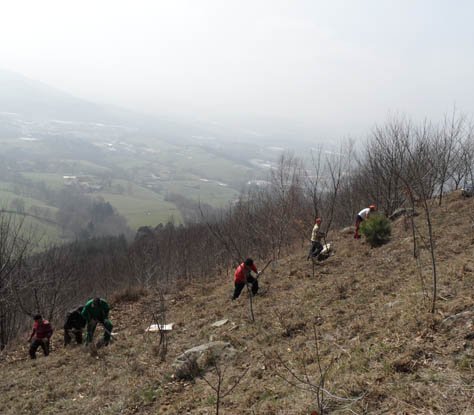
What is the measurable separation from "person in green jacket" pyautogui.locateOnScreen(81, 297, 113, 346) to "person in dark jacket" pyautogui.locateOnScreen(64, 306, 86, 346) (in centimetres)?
60

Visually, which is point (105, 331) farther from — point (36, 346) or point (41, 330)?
point (36, 346)

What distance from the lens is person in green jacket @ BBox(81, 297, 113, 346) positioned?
360 inches

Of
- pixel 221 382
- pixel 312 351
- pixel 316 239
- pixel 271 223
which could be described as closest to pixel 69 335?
pixel 221 382

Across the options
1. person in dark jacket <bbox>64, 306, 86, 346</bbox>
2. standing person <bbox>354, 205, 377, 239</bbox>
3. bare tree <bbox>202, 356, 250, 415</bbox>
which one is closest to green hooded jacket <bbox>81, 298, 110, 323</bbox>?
person in dark jacket <bbox>64, 306, 86, 346</bbox>

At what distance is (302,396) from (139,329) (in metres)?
7.15

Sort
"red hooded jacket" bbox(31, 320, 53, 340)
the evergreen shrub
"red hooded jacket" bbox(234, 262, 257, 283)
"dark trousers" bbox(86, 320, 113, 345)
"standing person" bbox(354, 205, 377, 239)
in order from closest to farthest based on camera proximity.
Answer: "dark trousers" bbox(86, 320, 113, 345)
"red hooded jacket" bbox(31, 320, 53, 340)
"red hooded jacket" bbox(234, 262, 257, 283)
the evergreen shrub
"standing person" bbox(354, 205, 377, 239)

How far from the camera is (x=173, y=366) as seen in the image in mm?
6227

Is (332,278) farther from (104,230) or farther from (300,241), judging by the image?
(104,230)

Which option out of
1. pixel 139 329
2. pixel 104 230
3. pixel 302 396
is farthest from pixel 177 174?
pixel 302 396

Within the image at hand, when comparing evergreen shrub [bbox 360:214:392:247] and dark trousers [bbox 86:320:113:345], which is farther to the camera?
evergreen shrub [bbox 360:214:392:247]

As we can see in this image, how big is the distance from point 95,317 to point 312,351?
21.1 ft

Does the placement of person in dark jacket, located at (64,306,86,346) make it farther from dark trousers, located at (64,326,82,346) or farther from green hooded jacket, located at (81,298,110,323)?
green hooded jacket, located at (81,298,110,323)

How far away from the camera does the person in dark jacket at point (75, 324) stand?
9.91 meters

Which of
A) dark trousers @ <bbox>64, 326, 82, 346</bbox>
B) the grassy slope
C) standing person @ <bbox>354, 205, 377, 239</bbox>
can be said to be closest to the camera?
the grassy slope
